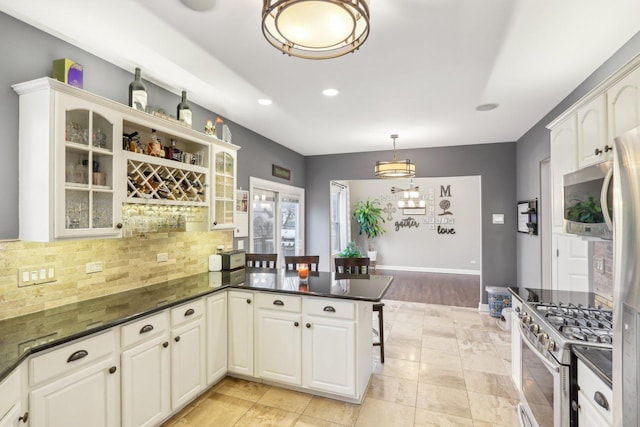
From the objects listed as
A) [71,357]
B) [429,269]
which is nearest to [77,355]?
[71,357]

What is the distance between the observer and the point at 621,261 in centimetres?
99

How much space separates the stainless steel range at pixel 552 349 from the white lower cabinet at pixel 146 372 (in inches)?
94.9

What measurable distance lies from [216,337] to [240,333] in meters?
0.21

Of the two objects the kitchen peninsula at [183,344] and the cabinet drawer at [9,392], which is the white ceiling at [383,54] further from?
the cabinet drawer at [9,392]

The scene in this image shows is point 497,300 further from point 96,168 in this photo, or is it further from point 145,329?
point 96,168

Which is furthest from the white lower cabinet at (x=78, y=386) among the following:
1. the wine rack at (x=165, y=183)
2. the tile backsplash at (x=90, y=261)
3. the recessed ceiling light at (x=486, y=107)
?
the recessed ceiling light at (x=486, y=107)

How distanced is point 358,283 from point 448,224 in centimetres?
675

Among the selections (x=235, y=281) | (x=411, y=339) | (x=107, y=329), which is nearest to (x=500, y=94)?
(x=411, y=339)

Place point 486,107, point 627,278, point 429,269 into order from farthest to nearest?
1. point 429,269
2. point 486,107
3. point 627,278

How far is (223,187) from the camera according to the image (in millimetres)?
3367

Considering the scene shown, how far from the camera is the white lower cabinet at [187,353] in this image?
2.35 m

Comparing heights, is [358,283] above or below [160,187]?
below

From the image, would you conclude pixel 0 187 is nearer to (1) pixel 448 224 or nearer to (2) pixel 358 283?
(2) pixel 358 283

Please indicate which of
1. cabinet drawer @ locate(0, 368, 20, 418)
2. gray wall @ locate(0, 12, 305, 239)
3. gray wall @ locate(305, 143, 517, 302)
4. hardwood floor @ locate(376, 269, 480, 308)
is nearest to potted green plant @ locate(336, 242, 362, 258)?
hardwood floor @ locate(376, 269, 480, 308)
